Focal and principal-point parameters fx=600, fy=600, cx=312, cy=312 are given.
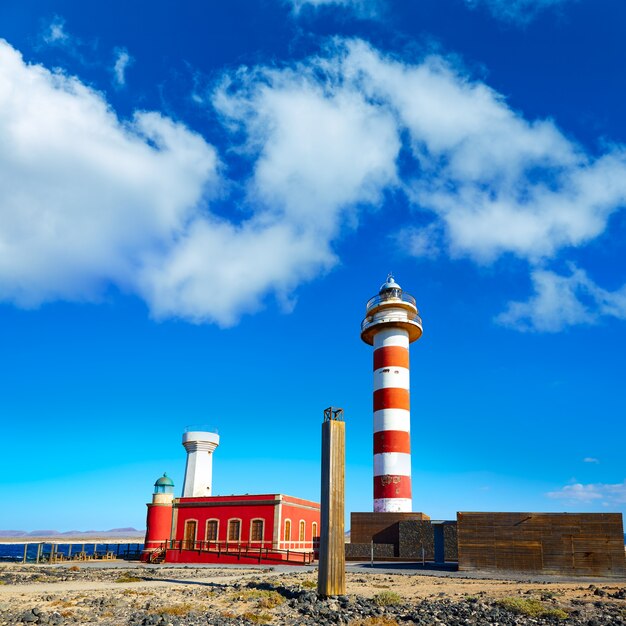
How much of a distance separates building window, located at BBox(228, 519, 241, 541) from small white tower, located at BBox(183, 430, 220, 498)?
6450 millimetres

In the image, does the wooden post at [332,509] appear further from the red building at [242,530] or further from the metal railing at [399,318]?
the metal railing at [399,318]

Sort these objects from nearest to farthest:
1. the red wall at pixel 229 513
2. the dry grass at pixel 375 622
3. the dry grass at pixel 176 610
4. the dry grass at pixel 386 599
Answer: the dry grass at pixel 375 622 < the dry grass at pixel 176 610 < the dry grass at pixel 386 599 < the red wall at pixel 229 513

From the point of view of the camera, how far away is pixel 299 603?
52.7ft

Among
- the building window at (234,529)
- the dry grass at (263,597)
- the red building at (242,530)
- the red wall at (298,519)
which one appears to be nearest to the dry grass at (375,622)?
the dry grass at (263,597)

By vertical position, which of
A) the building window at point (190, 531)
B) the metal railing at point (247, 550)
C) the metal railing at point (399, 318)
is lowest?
the metal railing at point (247, 550)

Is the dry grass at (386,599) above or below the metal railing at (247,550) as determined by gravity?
below

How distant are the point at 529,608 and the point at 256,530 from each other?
22949 millimetres

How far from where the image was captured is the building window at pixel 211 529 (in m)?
37.5

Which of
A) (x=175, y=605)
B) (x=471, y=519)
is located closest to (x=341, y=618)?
(x=175, y=605)

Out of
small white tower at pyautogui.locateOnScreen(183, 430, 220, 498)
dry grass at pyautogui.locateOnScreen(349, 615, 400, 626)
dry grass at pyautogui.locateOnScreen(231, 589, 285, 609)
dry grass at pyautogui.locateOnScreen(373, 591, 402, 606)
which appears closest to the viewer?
dry grass at pyautogui.locateOnScreen(349, 615, 400, 626)

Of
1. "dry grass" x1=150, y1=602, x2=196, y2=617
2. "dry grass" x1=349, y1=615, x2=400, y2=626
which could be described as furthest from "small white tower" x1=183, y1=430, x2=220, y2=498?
"dry grass" x1=349, y1=615, x2=400, y2=626

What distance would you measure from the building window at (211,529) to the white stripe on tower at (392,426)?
10156 millimetres

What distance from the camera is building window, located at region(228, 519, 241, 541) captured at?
36.7 meters

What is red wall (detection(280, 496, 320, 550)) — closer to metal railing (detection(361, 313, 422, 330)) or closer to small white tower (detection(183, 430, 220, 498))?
small white tower (detection(183, 430, 220, 498))
